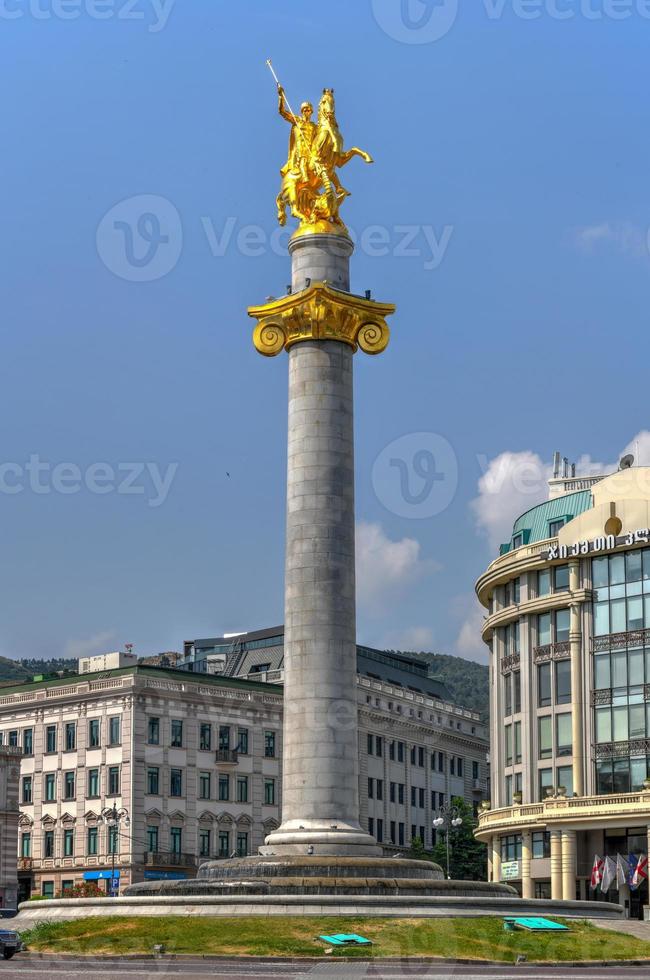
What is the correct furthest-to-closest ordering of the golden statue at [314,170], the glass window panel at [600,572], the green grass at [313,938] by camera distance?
the glass window panel at [600,572], the golden statue at [314,170], the green grass at [313,938]

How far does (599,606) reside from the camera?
93.6 meters

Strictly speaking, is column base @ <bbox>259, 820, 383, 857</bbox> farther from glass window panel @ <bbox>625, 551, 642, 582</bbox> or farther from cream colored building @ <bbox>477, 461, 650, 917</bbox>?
glass window panel @ <bbox>625, 551, 642, 582</bbox>

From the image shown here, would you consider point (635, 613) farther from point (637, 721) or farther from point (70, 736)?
point (70, 736)

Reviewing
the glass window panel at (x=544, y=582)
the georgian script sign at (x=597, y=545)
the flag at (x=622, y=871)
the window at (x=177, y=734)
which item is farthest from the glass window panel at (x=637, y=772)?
the window at (x=177, y=734)

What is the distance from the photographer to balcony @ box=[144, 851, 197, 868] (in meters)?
105

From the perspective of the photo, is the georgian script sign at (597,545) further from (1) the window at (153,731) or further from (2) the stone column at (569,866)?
(1) the window at (153,731)

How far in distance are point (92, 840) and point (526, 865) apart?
103ft

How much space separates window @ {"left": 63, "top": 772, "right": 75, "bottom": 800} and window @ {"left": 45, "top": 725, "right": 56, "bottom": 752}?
2.64 metres

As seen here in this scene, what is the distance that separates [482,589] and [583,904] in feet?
158

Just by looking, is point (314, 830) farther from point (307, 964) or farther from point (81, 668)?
point (81, 668)

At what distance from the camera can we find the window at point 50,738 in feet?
373

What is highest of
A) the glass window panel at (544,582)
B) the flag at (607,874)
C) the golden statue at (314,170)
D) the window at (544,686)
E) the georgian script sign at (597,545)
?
the golden statue at (314,170)

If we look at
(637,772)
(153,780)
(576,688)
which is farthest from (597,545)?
(153,780)

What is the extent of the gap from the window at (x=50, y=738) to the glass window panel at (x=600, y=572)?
42289mm
